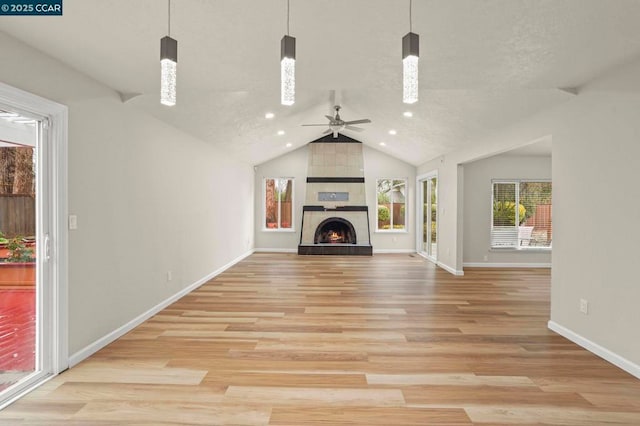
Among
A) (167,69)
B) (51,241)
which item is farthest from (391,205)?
(167,69)

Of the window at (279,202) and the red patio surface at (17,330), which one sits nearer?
the red patio surface at (17,330)

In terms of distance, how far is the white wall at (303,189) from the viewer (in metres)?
10.1

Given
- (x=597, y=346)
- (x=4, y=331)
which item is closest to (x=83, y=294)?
(x=4, y=331)

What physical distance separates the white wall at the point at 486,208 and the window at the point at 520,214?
5.4 inches

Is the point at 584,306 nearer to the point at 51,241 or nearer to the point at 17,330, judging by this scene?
the point at 51,241

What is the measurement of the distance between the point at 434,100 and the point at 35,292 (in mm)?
4855

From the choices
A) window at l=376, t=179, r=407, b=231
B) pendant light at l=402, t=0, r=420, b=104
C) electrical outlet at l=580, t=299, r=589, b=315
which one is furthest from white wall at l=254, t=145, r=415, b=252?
pendant light at l=402, t=0, r=420, b=104

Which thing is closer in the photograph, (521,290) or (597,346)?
(597,346)

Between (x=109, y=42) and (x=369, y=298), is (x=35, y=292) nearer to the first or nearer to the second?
(x=109, y=42)

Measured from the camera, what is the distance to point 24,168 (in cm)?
257

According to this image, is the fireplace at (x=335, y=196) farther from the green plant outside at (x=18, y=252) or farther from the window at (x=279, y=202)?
the green plant outside at (x=18, y=252)

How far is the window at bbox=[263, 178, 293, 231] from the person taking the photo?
10234 mm

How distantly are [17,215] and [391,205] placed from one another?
346 inches

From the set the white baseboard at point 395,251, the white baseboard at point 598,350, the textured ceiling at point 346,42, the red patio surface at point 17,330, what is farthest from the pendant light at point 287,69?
the white baseboard at point 395,251
